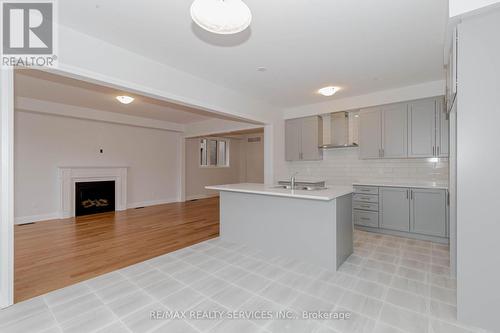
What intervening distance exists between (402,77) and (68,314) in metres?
5.21

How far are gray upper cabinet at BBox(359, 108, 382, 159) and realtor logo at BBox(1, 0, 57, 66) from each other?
4.89m

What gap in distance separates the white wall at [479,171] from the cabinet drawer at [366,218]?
8.28ft

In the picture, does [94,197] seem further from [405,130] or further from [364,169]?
[405,130]

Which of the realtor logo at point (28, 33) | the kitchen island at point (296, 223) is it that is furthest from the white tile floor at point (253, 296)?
the realtor logo at point (28, 33)

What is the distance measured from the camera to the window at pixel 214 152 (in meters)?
9.31

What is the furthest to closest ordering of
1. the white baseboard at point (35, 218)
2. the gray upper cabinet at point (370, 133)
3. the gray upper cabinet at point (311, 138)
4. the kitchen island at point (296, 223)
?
1. the gray upper cabinet at point (311, 138)
2. the white baseboard at point (35, 218)
3. the gray upper cabinet at point (370, 133)
4. the kitchen island at point (296, 223)

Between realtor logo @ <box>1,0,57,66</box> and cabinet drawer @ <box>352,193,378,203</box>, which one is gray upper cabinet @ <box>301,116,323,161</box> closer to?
cabinet drawer @ <box>352,193,378,203</box>

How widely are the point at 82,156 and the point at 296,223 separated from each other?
571 cm

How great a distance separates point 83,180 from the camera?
19.5ft

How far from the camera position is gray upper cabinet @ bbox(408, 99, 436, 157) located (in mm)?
4059

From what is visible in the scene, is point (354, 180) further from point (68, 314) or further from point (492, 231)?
point (68, 314)

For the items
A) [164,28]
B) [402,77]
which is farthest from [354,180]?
[164,28]

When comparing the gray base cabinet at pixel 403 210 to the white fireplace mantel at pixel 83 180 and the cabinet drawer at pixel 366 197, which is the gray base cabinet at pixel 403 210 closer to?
the cabinet drawer at pixel 366 197

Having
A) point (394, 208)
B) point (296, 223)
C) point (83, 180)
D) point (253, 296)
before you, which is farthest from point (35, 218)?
point (394, 208)
